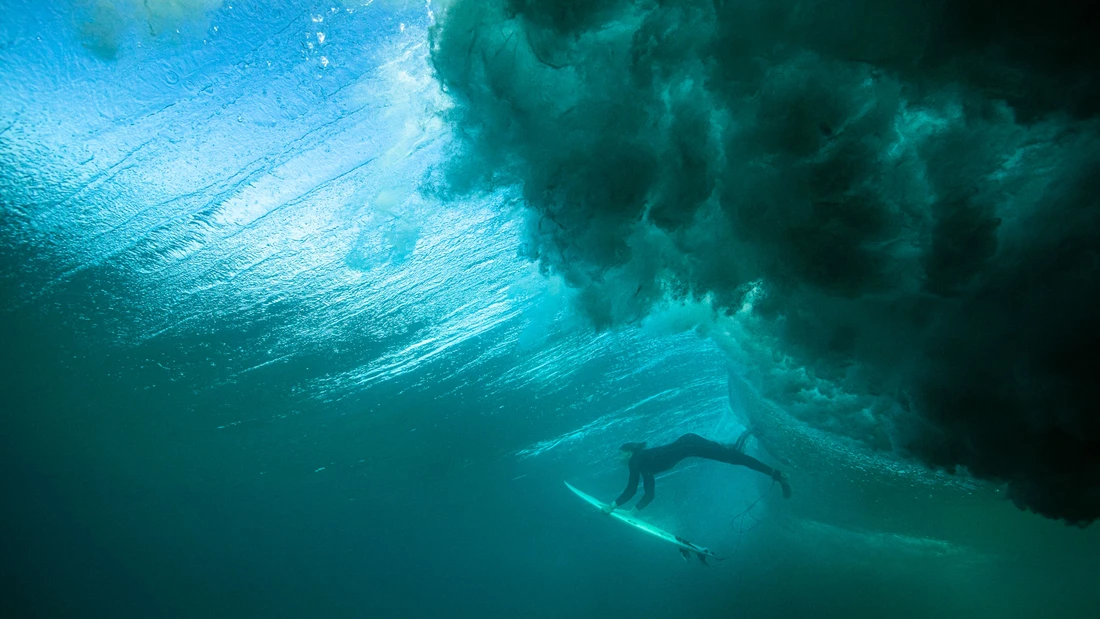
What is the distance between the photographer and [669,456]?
12125mm

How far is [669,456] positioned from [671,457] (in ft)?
0.27

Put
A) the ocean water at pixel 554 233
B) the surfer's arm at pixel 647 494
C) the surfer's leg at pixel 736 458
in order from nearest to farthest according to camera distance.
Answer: the ocean water at pixel 554 233 < the surfer's leg at pixel 736 458 < the surfer's arm at pixel 647 494

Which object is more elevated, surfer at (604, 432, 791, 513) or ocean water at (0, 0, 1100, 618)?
ocean water at (0, 0, 1100, 618)

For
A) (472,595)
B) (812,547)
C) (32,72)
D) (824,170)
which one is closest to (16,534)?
(32,72)

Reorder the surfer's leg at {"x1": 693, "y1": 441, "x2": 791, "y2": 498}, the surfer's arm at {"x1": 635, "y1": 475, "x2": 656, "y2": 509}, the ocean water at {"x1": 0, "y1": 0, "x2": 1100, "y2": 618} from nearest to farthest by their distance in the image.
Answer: the ocean water at {"x1": 0, "y1": 0, "x2": 1100, "y2": 618}, the surfer's leg at {"x1": 693, "y1": 441, "x2": 791, "y2": 498}, the surfer's arm at {"x1": 635, "y1": 475, "x2": 656, "y2": 509}

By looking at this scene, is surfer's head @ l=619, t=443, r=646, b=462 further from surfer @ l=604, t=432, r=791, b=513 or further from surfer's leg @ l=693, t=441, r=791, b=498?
surfer's leg @ l=693, t=441, r=791, b=498

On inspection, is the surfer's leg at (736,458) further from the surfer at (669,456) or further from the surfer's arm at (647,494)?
the surfer's arm at (647,494)

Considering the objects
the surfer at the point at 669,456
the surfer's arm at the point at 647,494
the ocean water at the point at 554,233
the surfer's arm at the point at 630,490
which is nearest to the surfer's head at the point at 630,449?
the surfer at the point at 669,456

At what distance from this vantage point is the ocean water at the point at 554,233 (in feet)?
10.2

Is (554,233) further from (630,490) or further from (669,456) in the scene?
(669,456)

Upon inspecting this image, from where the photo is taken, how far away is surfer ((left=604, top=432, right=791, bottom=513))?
1130 cm

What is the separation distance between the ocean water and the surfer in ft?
3.57

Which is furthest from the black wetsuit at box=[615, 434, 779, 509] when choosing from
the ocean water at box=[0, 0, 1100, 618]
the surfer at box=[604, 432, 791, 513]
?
the ocean water at box=[0, 0, 1100, 618]

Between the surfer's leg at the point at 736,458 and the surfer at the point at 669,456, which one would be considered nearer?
the surfer's leg at the point at 736,458
